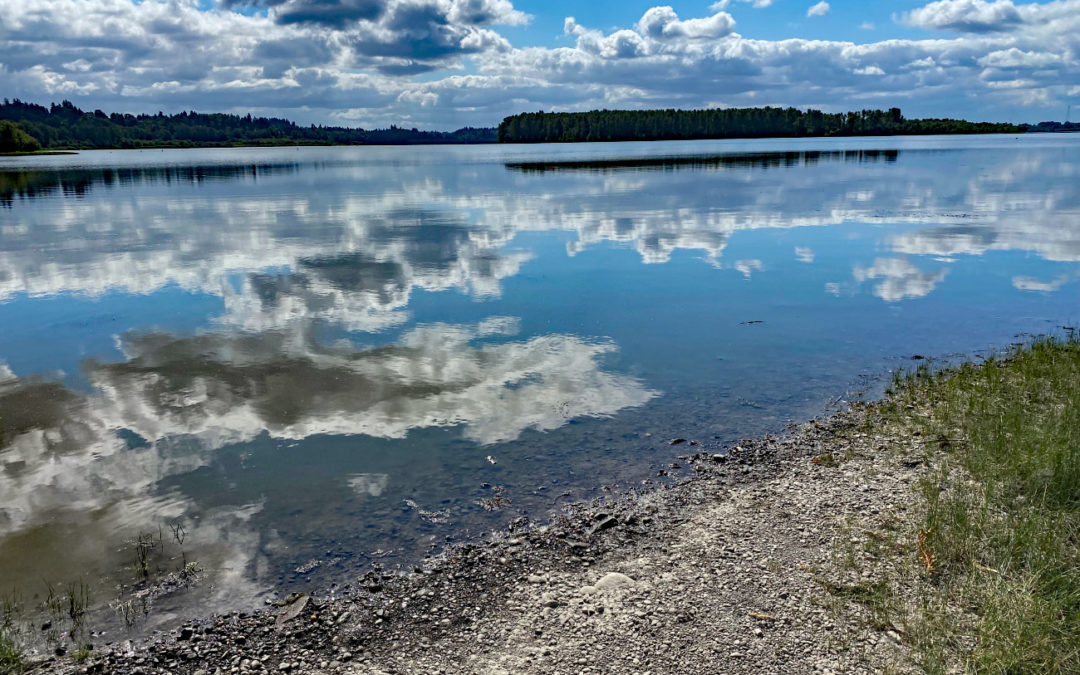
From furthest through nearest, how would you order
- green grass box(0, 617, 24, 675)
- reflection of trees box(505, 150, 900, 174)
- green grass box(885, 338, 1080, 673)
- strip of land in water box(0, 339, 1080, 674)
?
reflection of trees box(505, 150, 900, 174)
green grass box(0, 617, 24, 675)
strip of land in water box(0, 339, 1080, 674)
green grass box(885, 338, 1080, 673)

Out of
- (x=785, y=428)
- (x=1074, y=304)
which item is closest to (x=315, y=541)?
(x=785, y=428)

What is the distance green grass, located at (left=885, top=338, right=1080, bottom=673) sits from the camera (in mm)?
7383

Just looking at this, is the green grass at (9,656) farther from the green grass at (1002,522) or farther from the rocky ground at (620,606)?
the green grass at (1002,522)

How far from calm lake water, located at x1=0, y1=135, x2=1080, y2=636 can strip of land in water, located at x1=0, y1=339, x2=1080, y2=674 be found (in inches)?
42.0

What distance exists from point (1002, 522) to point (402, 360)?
44.3 ft

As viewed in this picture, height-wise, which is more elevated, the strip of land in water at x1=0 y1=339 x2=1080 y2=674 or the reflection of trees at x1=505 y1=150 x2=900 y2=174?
the reflection of trees at x1=505 y1=150 x2=900 y2=174

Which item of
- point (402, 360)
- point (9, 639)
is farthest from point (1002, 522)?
point (402, 360)

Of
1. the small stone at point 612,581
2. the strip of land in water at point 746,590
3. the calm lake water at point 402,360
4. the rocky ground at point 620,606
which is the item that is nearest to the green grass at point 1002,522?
the strip of land in water at point 746,590

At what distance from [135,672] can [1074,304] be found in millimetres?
27506

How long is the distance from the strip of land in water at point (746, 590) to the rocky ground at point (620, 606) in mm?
25

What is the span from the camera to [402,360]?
1864 centimetres

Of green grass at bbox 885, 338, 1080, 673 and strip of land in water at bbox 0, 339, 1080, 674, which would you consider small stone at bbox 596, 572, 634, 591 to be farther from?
green grass at bbox 885, 338, 1080, 673

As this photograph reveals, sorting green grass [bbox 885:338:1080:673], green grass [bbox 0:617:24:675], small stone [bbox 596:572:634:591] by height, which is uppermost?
green grass [bbox 885:338:1080:673]

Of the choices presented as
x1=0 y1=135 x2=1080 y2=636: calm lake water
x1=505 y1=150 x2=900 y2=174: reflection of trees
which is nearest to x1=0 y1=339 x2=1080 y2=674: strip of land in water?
x1=0 y1=135 x2=1080 y2=636: calm lake water
